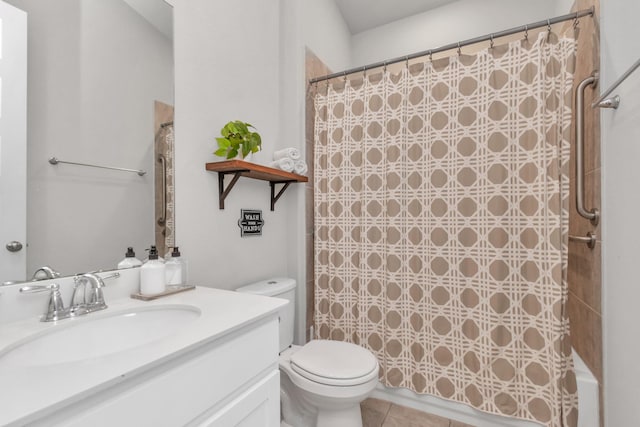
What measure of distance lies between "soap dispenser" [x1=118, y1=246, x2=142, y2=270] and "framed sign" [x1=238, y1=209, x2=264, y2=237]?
56 centimetres

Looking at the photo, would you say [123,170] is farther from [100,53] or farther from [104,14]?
[104,14]

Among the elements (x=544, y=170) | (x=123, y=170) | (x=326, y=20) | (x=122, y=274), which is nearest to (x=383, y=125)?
(x=544, y=170)

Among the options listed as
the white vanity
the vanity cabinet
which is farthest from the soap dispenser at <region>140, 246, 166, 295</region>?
the vanity cabinet

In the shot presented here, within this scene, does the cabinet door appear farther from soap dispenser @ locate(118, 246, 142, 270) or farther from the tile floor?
the tile floor

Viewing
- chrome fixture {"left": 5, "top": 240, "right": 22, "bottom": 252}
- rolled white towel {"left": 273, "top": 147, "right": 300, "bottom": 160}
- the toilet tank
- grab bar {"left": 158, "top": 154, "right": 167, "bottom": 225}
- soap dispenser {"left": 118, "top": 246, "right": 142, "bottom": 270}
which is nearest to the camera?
chrome fixture {"left": 5, "top": 240, "right": 22, "bottom": 252}

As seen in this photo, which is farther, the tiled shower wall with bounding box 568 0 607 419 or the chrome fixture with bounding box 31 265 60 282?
the tiled shower wall with bounding box 568 0 607 419

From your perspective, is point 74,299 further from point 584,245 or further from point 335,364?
A: point 584,245

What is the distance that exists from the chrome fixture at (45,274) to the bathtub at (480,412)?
65.0 inches

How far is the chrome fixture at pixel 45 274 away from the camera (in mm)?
828

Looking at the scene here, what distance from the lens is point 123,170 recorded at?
1062mm

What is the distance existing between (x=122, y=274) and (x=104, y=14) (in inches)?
35.7

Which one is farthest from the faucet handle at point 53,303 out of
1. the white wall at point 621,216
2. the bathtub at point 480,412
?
the white wall at point 621,216

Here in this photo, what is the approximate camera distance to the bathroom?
3.05ft

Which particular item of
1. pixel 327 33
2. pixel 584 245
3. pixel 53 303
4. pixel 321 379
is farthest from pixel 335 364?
pixel 327 33
